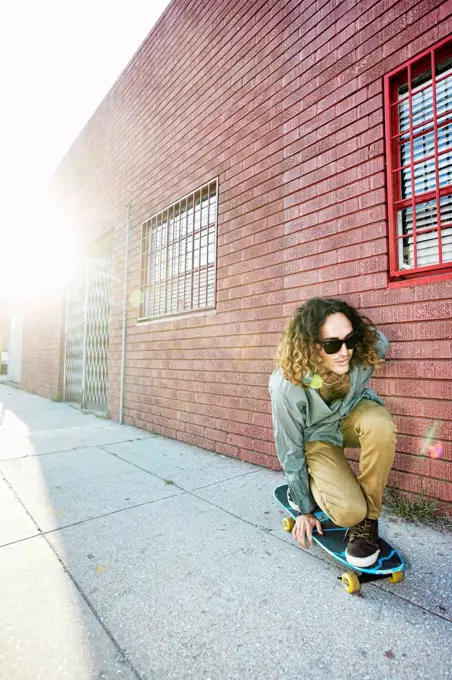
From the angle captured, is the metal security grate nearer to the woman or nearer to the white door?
the white door

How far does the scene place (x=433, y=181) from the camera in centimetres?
255

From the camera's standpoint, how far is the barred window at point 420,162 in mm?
2467

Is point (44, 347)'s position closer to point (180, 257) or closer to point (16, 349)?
point (16, 349)

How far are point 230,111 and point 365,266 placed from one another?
285 centimetres

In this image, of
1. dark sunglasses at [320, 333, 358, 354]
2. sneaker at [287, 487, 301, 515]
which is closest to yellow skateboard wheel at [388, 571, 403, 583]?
sneaker at [287, 487, 301, 515]

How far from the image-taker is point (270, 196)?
3650 millimetres

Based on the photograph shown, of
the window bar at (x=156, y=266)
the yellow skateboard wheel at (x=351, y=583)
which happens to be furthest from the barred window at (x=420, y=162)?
the window bar at (x=156, y=266)

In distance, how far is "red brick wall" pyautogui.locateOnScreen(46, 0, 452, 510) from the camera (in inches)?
97.9

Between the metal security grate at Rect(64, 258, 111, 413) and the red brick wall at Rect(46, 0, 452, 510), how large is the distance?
125 cm

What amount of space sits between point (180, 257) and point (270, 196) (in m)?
1.91

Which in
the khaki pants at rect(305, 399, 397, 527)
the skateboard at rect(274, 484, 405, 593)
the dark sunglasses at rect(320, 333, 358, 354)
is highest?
the dark sunglasses at rect(320, 333, 358, 354)

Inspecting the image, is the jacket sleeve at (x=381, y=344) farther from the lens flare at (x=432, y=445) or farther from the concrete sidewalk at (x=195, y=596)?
the concrete sidewalk at (x=195, y=596)

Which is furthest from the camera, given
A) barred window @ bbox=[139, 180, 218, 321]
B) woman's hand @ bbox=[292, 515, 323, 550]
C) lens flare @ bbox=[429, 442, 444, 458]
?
barred window @ bbox=[139, 180, 218, 321]

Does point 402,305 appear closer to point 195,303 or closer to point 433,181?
point 433,181
